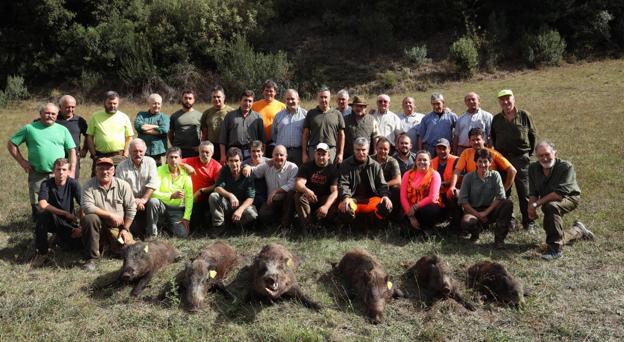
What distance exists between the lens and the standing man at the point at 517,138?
7906 millimetres

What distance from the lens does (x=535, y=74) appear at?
22703mm

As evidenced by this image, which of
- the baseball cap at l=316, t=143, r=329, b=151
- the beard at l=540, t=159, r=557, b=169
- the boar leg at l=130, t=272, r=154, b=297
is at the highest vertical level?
the baseball cap at l=316, t=143, r=329, b=151

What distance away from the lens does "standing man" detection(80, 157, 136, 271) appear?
6723 mm

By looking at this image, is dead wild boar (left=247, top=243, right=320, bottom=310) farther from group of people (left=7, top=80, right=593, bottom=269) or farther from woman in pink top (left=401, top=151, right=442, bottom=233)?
woman in pink top (left=401, top=151, right=442, bottom=233)

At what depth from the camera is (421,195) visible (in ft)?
24.4

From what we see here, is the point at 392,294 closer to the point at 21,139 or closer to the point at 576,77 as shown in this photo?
the point at 21,139

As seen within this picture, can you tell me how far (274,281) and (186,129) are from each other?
12.9 feet

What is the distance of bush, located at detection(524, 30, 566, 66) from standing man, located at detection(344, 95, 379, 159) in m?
17.9

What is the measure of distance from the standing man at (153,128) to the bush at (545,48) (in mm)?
19503

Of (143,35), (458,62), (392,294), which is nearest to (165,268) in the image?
(392,294)

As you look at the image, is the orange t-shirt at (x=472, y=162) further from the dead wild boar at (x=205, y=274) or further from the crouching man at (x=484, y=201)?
the dead wild boar at (x=205, y=274)

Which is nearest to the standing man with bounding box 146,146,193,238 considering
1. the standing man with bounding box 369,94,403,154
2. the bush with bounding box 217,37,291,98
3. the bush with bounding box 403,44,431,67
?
the standing man with bounding box 369,94,403,154

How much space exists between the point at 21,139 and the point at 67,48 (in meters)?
21.9

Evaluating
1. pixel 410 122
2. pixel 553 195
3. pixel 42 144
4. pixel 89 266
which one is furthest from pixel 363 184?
pixel 42 144
